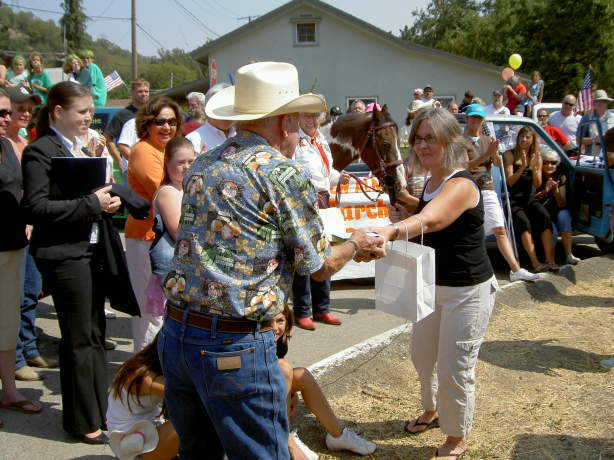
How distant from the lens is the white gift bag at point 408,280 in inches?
124

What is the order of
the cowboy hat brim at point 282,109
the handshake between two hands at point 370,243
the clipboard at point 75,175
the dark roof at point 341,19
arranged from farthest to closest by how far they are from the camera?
the dark roof at point 341,19
the clipboard at point 75,175
the handshake between two hands at point 370,243
the cowboy hat brim at point 282,109

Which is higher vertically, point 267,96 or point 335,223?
point 267,96

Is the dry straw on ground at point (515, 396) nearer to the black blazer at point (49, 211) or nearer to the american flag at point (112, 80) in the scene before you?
the black blazer at point (49, 211)

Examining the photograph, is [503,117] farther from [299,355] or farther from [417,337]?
[417,337]

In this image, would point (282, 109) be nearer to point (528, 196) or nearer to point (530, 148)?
point (530, 148)

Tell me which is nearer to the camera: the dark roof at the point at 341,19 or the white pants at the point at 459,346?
the white pants at the point at 459,346

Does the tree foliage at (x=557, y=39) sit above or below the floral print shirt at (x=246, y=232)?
above

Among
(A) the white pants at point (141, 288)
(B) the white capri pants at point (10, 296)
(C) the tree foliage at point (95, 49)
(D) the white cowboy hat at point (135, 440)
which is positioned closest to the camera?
(D) the white cowboy hat at point (135, 440)

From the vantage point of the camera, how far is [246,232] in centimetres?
219

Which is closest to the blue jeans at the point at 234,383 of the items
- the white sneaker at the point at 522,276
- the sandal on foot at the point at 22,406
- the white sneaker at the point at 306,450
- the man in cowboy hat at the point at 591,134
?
the white sneaker at the point at 306,450

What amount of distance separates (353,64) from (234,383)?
3173 centimetres

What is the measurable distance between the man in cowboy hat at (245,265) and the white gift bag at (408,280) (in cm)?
88

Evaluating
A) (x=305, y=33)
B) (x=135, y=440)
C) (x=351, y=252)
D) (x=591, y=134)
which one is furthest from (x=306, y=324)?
(x=305, y=33)

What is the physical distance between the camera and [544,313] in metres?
6.61
